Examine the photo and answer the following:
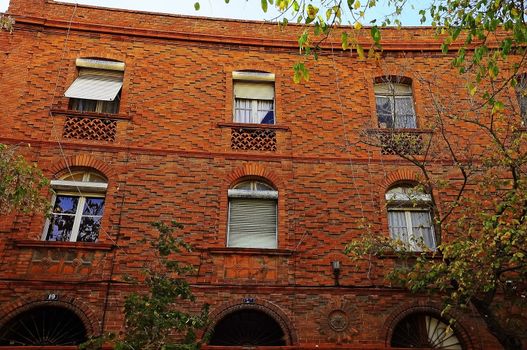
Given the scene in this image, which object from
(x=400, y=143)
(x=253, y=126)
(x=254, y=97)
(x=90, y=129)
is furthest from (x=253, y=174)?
(x=90, y=129)

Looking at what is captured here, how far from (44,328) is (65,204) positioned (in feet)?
8.78

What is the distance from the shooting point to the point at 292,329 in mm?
10320

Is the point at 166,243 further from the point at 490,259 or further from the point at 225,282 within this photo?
the point at 490,259

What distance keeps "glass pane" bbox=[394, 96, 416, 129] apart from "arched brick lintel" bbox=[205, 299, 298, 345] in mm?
5683

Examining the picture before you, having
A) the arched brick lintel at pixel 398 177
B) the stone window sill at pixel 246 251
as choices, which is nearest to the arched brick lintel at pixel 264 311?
the stone window sill at pixel 246 251

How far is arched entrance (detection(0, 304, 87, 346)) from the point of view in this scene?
9.96 meters

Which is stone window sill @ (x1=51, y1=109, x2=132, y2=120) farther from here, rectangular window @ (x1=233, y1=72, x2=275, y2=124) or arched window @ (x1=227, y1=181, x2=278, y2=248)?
arched window @ (x1=227, y1=181, x2=278, y2=248)

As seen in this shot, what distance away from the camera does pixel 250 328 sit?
10.6 meters

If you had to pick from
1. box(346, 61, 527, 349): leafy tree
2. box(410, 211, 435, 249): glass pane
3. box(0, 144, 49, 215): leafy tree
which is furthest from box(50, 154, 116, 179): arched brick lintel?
box(410, 211, 435, 249): glass pane

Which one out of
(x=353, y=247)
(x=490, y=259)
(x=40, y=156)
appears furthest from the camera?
(x=40, y=156)

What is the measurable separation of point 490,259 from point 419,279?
1.24 metres

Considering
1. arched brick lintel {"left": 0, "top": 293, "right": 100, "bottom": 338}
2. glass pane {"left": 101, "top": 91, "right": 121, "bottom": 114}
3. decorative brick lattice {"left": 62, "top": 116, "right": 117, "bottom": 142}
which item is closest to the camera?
arched brick lintel {"left": 0, "top": 293, "right": 100, "bottom": 338}

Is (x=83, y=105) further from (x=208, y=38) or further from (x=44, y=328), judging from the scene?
(x=44, y=328)

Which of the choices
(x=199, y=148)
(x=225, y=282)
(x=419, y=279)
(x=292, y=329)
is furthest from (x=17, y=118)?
(x=419, y=279)
